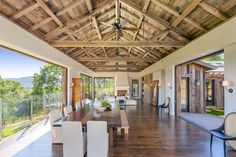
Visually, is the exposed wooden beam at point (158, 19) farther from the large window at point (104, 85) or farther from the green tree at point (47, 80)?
the large window at point (104, 85)

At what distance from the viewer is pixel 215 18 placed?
193 inches

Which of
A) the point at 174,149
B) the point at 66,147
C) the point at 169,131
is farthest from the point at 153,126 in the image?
the point at 66,147

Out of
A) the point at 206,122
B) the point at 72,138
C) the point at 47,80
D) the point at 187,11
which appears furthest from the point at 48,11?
the point at 47,80

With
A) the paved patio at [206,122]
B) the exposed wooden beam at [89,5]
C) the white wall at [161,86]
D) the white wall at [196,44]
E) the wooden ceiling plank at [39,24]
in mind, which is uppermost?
the exposed wooden beam at [89,5]

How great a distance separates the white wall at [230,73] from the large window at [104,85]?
14.8 metres

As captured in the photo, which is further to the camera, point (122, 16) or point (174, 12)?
point (122, 16)

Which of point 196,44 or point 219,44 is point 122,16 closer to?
point 196,44

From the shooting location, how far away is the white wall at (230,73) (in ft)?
15.1

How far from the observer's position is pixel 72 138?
3416mm

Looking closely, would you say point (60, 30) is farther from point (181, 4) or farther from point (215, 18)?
point (215, 18)

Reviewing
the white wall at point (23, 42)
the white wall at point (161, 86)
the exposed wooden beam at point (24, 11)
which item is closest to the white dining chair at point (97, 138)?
the white wall at point (23, 42)

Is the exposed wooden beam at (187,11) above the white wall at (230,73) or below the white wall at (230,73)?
above

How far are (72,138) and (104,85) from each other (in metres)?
16.0

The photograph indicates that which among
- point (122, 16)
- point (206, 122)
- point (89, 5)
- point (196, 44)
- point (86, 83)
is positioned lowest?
point (206, 122)
